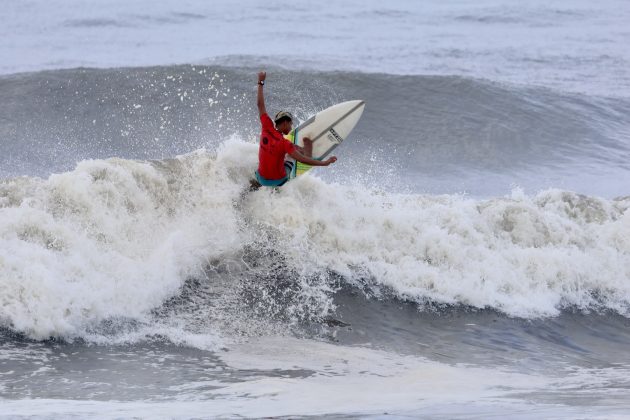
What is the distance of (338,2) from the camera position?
3419 centimetres

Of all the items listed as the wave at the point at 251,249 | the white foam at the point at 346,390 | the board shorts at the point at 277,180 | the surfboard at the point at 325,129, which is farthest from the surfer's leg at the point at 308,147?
the white foam at the point at 346,390

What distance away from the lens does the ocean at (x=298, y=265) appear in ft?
19.0

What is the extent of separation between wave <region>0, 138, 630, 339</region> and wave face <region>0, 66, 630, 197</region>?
12.4 feet

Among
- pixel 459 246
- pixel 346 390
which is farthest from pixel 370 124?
pixel 346 390

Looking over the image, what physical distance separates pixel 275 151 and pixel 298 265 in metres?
1.15

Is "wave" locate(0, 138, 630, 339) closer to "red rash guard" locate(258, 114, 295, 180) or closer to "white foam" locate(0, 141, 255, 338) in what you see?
"white foam" locate(0, 141, 255, 338)

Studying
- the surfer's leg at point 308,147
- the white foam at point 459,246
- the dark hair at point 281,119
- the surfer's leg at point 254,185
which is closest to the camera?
the dark hair at point 281,119

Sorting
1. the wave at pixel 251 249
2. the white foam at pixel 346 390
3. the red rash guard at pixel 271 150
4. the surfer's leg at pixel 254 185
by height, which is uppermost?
the red rash guard at pixel 271 150

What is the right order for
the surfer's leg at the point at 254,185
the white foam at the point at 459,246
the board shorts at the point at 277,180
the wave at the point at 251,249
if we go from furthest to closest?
the surfer's leg at the point at 254,185 → the board shorts at the point at 277,180 → the white foam at the point at 459,246 → the wave at the point at 251,249

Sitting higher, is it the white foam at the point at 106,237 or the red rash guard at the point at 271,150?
the red rash guard at the point at 271,150

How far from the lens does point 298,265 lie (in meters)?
8.26

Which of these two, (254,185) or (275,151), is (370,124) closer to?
(254,185)

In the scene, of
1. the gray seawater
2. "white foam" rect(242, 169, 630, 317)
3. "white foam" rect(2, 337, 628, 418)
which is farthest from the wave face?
"white foam" rect(2, 337, 628, 418)

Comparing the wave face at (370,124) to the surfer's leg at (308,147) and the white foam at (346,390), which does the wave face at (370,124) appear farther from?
the white foam at (346,390)
